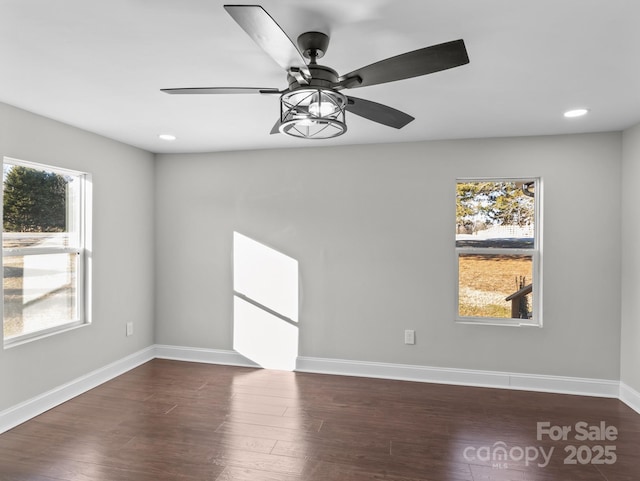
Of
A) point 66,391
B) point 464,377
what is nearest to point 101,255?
point 66,391

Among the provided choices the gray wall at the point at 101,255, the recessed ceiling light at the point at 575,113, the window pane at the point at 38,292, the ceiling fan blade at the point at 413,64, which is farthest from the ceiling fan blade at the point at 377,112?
the window pane at the point at 38,292

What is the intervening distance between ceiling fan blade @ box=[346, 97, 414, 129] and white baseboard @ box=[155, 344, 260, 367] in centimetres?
297

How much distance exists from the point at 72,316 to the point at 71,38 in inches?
100

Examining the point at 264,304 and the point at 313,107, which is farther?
the point at 264,304

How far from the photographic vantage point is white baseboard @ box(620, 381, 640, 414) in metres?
3.10

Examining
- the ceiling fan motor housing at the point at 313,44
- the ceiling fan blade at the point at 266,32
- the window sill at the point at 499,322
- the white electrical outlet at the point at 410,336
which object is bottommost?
the white electrical outlet at the point at 410,336

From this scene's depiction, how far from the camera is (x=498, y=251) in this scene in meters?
3.68

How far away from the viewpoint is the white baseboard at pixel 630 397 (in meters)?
3.10

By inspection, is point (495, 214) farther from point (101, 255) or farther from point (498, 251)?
point (101, 255)

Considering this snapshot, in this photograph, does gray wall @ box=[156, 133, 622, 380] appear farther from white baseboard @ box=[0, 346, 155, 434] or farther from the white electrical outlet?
white baseboard @ box=[0, 346, 155, 434]

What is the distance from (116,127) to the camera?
3312 mm

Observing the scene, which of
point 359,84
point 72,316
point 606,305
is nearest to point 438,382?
point 606,305

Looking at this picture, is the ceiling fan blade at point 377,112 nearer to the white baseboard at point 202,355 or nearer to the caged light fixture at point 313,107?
the caged light fixture at point 313,107

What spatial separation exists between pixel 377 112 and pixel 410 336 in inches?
95.3
